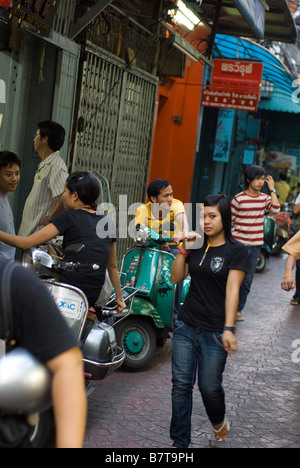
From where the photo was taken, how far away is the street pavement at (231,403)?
5.13 meters

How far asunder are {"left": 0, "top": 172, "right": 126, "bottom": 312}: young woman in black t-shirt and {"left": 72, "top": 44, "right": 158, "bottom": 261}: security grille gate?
359 centimetres

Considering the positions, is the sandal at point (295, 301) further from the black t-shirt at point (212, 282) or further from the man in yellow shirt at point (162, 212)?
the black t-shirt at point (212, 282)

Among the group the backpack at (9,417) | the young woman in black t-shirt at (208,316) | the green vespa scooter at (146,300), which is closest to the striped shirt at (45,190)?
the green vespa scooter at (146,300)

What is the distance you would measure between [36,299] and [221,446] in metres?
3.28

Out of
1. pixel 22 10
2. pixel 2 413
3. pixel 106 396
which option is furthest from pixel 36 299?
pixel 22 10

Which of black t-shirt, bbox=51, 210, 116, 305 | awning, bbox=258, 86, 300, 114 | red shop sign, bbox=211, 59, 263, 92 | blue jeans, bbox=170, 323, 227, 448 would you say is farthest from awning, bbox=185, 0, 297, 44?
awning, bbox=258, 86, 300, 114

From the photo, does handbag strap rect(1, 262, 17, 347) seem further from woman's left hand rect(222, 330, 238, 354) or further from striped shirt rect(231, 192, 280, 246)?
striped shirt rect(231, 192, 280, 246)

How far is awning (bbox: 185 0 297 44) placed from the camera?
9644mm

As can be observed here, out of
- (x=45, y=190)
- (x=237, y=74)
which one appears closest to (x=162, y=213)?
(x=45, y=190)

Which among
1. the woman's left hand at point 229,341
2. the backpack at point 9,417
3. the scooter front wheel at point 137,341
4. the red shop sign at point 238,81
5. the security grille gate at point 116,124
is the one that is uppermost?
the red shop sign at point 238,81

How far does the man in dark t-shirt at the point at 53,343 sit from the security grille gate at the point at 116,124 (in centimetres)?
648

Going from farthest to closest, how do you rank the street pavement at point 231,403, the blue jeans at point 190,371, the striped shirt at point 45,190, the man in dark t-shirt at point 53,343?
the striped shirt at point 45,190 → the street pavement at point 231,403 → the blue jeans at point 190,371 → the man in dark t-shirt at point 53,343

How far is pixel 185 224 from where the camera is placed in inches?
283
